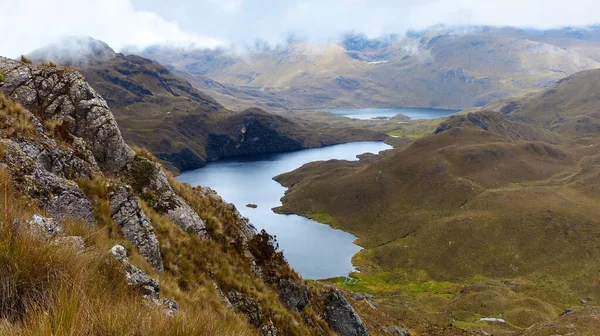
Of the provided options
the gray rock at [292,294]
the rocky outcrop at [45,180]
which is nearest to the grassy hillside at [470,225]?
the gray rock at [292,294]

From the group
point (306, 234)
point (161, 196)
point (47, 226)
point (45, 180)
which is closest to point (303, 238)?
point (306, 234)

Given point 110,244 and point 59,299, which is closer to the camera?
point 59,299

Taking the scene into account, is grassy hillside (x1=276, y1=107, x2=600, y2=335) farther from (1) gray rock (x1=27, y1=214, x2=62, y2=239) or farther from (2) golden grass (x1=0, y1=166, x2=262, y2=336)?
(2) golden grass (x1=0, y1=166, x2=262, y2=336)

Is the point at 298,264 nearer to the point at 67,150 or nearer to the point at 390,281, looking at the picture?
the point at 390,281

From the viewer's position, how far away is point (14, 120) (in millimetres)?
13180

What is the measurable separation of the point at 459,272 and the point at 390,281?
1848 cm

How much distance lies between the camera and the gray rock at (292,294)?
64.2 ft

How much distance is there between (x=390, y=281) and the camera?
102 meters

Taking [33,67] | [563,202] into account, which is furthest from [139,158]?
[563,202]

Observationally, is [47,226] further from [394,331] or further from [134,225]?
[394,331]

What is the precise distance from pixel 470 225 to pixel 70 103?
11810cm

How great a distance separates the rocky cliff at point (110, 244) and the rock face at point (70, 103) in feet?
0.17

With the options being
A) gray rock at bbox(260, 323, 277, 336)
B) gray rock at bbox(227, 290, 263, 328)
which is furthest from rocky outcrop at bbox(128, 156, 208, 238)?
gray rock at bbox(260, 323, 277, 336)

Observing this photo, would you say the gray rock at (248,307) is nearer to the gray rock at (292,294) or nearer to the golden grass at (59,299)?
the gray rock at (292,294)
